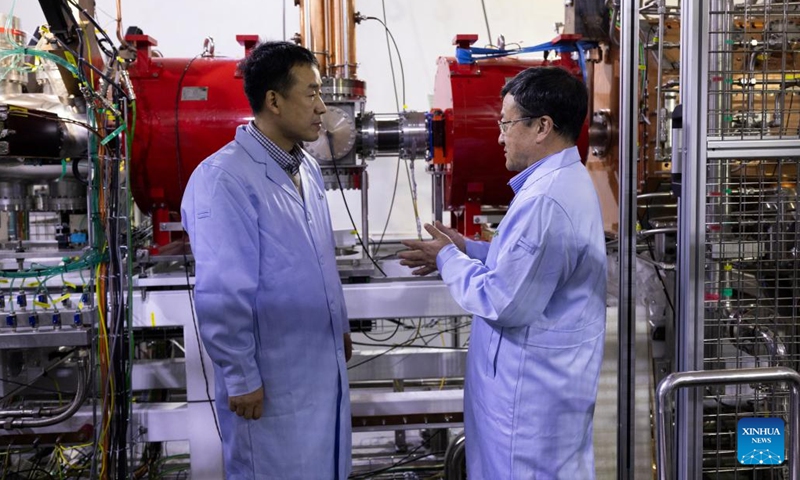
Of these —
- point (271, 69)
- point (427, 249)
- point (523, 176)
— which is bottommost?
point (427, 249)

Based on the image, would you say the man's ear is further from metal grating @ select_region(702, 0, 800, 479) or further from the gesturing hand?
metal grating @ select_region(702, 0, 800, 479)

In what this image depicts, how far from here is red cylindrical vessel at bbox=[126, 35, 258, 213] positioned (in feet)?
8.85

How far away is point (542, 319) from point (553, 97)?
48cm

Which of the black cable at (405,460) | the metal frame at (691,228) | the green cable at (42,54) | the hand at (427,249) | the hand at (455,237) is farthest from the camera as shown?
the black cable at (405,460)

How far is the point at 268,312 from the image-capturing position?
1.65 meters

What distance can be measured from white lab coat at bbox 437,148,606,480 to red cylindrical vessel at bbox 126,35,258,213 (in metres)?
1.50

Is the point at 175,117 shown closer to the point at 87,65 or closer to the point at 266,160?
the point at 87,65

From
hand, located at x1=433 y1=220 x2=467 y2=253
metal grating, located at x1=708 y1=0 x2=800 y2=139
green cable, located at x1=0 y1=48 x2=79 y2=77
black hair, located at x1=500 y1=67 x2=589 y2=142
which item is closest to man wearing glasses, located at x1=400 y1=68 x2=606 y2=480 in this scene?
black hair, located at x1=500 y1=67 x2=589 y2=142

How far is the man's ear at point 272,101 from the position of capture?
170cm

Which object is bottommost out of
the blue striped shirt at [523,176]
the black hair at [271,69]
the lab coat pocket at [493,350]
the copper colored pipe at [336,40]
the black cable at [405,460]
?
the black cable at [405,460]

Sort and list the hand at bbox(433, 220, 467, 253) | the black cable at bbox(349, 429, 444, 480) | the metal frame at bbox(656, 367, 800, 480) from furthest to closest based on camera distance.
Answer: the black cable at bbox(349, 429, 444, 480) < the hand at bbox(433, 220, 467, 253) < the metal frame at bbox(656, 367, 800, 480)

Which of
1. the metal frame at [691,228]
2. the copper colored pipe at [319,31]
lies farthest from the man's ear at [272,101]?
the copper colored pipe at [319,31]

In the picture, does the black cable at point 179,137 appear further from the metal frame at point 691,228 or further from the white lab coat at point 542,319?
the metal frame at point 691,228

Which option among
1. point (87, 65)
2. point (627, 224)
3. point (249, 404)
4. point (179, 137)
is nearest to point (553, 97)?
point (627, 224)
